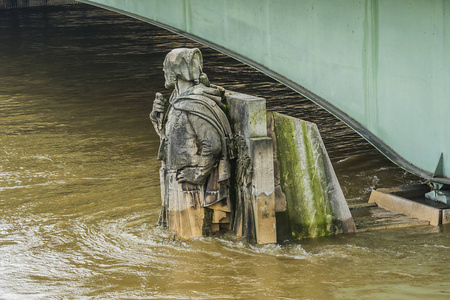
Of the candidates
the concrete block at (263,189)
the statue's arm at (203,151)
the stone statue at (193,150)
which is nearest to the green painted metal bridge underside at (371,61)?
the concrete block at (263,189)

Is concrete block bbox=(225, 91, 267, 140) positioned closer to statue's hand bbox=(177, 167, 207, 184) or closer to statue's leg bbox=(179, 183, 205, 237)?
statue's hand bbox=(177, 167, 207, 184)

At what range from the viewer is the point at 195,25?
1309 centimetres

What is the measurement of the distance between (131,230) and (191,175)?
60.6 inches

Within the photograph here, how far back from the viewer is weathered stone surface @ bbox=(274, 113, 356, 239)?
829 centimetres

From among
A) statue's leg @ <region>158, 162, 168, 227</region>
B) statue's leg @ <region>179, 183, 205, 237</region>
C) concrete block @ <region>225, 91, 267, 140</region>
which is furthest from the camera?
statue's leg @ <region>158, 162, 168, 227</region>

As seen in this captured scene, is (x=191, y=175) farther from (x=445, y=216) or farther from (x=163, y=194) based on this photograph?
(x=445, y=216)

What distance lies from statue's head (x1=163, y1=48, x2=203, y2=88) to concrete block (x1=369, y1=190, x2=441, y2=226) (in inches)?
126

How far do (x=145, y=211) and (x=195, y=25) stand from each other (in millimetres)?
4478

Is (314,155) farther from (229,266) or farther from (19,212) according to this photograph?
(19,212)

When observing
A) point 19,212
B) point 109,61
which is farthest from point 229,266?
point 109,61

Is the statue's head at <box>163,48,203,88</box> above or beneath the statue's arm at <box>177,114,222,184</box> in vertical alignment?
above

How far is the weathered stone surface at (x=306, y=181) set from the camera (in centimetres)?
829

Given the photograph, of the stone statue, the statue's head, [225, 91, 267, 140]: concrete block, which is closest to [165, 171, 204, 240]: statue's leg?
the stone statue

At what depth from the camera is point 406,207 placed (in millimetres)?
9266
